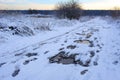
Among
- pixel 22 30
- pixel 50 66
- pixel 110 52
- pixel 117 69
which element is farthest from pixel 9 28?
pixel 117 69

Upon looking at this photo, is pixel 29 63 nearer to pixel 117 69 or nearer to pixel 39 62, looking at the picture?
pixel 39 62

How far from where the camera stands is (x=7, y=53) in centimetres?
1068

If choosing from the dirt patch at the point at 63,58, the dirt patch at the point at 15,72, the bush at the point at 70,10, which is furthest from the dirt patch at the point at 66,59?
the bush at the point at 70,10

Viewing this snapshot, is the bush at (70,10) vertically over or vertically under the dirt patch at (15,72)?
under

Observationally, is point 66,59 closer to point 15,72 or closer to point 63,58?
point 63,58

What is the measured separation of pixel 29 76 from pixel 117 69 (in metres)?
2.85

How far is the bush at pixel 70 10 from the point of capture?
5178 cm

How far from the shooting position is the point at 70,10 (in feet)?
170

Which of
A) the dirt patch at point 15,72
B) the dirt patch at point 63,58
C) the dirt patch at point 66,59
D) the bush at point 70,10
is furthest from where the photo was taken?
the bush at point 70,10

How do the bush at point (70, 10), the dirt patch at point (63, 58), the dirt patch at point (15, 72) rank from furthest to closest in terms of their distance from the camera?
the bush at point (70, 10) → the dirt patch at point (63, 58) → the dirt patch at point (15, 72)

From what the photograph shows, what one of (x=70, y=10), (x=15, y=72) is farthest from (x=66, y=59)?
(x=70, y=10)

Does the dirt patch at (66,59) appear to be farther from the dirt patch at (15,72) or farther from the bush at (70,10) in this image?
the bush at (70,10)

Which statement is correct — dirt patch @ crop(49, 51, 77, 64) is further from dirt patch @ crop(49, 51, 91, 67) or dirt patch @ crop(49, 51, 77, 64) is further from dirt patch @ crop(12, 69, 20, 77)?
dirt patch @ crop(12, 69, 20, 77)

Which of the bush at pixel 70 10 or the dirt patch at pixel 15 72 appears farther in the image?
the bush at pixel 70 10
